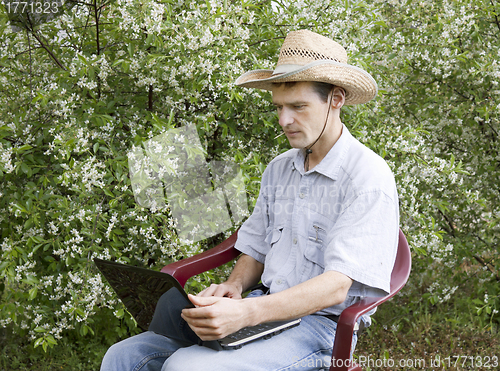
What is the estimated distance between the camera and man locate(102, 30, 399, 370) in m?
1.48

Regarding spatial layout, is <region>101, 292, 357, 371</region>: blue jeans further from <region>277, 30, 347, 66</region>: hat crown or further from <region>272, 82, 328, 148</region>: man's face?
<region>277, 30, 347, 66</region>: hat crown

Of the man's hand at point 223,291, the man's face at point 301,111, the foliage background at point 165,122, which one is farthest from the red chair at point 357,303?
the man's face at point 301,111

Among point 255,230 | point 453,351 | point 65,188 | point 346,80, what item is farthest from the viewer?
point 453,351

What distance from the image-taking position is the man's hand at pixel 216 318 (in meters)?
1.37

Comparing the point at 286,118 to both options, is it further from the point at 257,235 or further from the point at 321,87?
the point at 257,235

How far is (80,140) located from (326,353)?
1561 millimetres

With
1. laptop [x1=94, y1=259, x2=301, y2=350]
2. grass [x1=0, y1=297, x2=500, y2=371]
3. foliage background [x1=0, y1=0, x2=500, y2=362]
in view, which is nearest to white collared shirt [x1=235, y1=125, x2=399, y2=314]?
laptop [x1=94, y1=259, x2=301, y2=350]

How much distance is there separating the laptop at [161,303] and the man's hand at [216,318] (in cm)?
5

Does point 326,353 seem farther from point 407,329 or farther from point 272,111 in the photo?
point 407,329

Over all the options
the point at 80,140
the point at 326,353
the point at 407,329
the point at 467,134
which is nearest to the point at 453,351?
the point at 407,329

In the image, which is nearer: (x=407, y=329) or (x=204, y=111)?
(x=204, y=111)

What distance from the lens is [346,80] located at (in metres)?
1.79

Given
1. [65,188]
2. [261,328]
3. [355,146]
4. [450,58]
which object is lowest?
[261,328]

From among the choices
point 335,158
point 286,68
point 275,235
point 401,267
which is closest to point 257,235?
point 275,235
